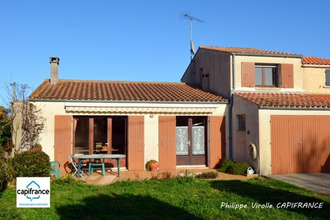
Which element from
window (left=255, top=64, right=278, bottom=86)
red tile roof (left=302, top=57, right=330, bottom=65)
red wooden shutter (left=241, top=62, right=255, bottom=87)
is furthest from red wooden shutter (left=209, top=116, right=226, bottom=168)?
red tile roof (left=302, top=57, right=330, bottom=65)

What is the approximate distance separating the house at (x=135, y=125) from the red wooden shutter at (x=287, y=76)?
3.91m

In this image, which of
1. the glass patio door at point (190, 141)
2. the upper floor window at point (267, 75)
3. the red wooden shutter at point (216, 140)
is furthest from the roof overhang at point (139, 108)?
the upper floor window at point (267, 75)

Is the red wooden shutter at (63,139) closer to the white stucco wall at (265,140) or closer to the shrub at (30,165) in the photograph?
the shrub at (30,165)

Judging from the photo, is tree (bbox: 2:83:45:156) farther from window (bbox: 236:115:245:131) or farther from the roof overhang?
window (bbox: 236:115:245:131)

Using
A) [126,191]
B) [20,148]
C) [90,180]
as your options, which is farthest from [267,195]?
[20,148]

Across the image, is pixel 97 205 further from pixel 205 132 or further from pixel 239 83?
pixel 239 83

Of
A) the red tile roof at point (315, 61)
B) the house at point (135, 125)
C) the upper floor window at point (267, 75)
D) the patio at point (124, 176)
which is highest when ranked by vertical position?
the red tile roof at point (315, 61)

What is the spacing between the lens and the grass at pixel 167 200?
25.9 ft

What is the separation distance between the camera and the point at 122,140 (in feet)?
56.2

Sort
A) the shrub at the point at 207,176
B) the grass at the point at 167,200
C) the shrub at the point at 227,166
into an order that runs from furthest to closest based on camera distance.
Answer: the shrub at the point at 227,166 → the shrub at the point at 207,176 → the grass at the point at 167,200

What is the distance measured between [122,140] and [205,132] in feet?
15.7

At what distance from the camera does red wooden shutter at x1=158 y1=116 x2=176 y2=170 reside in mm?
16406

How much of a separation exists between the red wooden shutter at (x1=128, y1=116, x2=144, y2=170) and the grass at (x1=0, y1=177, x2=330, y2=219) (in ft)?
12.8

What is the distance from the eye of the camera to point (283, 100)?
16.0 m
